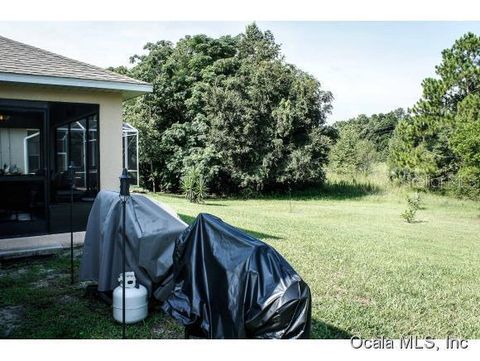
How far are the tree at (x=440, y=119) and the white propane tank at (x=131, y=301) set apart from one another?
1707 cm

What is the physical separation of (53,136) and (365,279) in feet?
19.2

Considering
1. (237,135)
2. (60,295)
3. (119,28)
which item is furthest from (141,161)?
(60,295)

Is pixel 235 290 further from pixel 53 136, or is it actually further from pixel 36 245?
pixel 53 136

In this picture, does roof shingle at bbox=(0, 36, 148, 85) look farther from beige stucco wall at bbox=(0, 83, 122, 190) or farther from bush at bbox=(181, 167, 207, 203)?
bush at bbox=(181, 167, 207, 203)

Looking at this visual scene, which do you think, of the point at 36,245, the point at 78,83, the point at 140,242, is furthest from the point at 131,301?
the point at 78,83

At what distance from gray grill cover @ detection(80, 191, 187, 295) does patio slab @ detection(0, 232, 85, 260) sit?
2.66m

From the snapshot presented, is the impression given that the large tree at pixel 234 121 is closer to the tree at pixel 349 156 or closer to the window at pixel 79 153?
the tree at pixel 349 156

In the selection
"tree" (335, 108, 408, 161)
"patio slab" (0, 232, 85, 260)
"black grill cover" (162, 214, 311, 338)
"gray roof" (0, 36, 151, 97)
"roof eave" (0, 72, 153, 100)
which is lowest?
"patio slab" (0, 232, 85, 260)

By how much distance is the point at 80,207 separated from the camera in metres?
7.32

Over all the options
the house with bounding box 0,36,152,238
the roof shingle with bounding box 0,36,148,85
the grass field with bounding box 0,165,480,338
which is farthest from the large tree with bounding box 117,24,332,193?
the house with bounding box 0,36,152,238

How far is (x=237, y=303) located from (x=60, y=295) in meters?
2.81

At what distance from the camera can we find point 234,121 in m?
18.1

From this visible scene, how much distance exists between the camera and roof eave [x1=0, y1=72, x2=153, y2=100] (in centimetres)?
614
